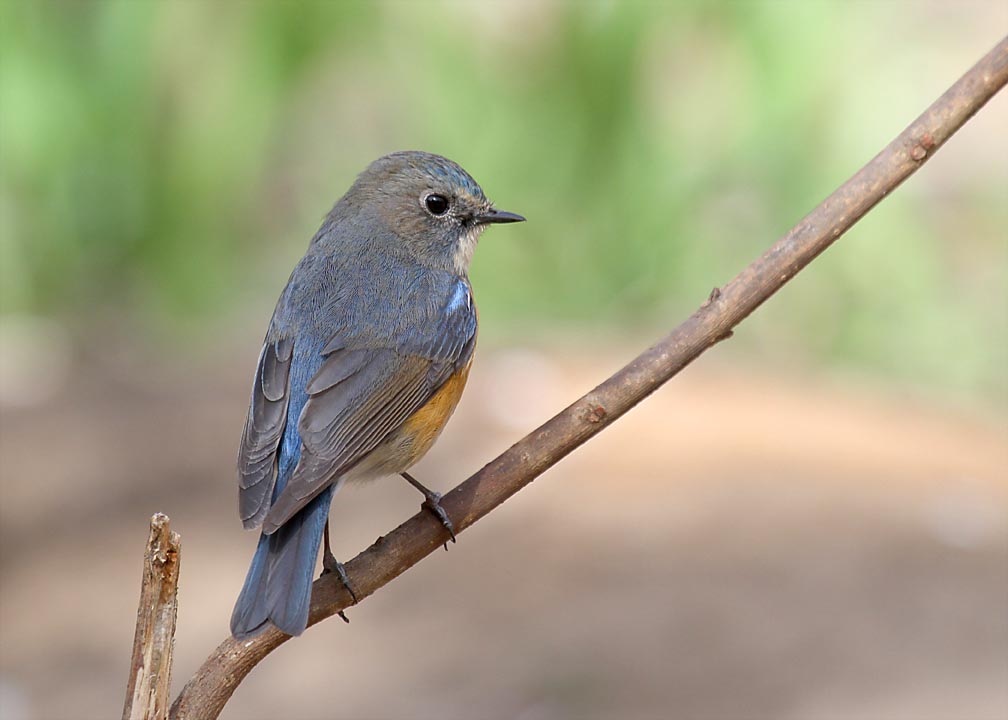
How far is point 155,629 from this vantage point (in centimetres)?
241

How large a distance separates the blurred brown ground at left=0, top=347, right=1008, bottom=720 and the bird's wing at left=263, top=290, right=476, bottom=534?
6.05 ft

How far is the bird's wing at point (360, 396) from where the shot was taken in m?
2.97

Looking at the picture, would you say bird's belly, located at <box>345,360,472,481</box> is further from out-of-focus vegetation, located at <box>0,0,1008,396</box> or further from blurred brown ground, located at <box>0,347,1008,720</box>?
out-of-focus vegetation, located at <box>0,0,1008,396</box>

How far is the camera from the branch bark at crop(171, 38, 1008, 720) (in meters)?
2.62

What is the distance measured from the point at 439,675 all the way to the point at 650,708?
0.84 meters

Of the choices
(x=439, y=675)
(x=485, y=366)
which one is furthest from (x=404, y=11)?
(x=439, y=675)

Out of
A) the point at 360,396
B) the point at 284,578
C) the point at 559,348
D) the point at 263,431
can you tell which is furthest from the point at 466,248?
the point at 559,348

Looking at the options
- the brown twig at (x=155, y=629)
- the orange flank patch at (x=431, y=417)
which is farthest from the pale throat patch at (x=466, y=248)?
the brown twig at (x=155, y=629)

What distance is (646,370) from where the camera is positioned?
2.89m

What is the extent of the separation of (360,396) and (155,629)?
97cm

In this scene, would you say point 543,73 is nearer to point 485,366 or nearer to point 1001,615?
point 485,366

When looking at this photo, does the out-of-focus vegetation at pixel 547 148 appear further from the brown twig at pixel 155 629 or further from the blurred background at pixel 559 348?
the brown twig at pixel 155 629

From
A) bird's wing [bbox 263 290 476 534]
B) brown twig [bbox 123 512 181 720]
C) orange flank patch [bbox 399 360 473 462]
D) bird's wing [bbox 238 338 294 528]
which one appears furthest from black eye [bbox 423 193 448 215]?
brown twig [bbox 123 512 181 720]

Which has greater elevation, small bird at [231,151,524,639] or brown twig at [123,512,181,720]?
small bird at [231,151,524,639]
